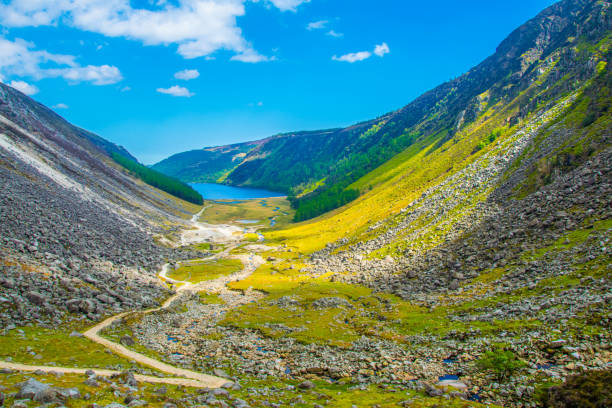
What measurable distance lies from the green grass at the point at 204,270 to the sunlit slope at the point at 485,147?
30.2 m

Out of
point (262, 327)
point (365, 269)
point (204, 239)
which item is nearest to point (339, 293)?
point (365, 269)

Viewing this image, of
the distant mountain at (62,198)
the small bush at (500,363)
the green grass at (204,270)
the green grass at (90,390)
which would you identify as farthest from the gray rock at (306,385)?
the green grass at (204,270)

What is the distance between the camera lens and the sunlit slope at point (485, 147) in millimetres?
101250

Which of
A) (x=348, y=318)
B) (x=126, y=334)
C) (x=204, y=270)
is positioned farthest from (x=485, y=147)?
(x=126, y=334)

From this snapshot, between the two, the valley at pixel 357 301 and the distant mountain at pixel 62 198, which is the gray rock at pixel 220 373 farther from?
the distant mountain at pixel 62 198

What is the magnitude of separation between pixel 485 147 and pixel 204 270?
119625mm

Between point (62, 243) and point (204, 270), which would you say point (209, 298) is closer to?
point (204, 270)

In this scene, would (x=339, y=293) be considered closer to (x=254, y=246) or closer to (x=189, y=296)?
(x=189, y=296)

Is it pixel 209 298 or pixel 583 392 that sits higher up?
pixel 583 392

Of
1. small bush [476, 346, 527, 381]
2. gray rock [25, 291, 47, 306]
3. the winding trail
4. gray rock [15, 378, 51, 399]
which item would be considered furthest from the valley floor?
gray rock [25, 291, 47, 306]

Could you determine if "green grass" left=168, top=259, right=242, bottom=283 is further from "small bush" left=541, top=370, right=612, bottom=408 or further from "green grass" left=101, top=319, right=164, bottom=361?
"small bush" left=541, top=370, right=612, bottom=408

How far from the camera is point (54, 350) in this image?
34.9 meters

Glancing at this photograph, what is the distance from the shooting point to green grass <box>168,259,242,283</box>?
306 ft

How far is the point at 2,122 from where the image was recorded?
465ft
